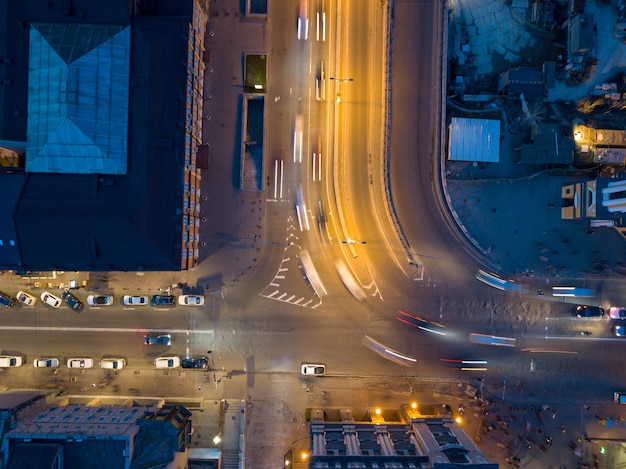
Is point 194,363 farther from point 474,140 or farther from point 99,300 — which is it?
point 474,140

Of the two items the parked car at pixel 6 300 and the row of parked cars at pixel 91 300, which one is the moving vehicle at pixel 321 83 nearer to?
the row of parked cars at pixel 91 300

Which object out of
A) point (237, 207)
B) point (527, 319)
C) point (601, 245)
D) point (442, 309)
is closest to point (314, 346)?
point (442, 309)

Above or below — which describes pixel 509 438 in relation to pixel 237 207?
below

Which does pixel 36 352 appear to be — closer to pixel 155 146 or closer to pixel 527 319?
pixel 155 146

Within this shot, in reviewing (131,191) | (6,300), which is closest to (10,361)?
(6,300)

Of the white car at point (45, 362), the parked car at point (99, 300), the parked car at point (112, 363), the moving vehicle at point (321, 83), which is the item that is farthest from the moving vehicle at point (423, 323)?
the white car at point (45, 362)
